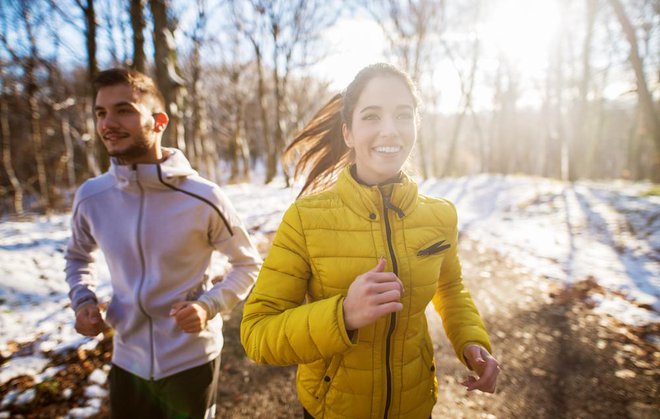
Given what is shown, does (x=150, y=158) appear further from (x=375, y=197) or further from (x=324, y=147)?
(x=375, y=197)

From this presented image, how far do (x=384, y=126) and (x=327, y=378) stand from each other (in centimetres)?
128

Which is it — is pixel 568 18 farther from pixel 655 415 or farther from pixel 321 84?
pixel 655 415

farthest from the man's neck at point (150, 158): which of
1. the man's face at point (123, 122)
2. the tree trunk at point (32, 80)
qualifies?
the tree trunk at point (32, 80)

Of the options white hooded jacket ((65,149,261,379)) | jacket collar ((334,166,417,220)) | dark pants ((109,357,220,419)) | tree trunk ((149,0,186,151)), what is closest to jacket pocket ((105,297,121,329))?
white hooded jacket ((65,149,261,379))

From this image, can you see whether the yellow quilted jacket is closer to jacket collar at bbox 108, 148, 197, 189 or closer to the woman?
the woman

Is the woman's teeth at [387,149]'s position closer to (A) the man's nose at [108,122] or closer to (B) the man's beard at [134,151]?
(B) the man's beard at [134,151]

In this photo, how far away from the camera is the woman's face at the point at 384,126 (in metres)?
1.64

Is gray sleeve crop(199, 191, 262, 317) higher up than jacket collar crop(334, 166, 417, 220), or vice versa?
jacket collar crop(334, 166, 417, 220)

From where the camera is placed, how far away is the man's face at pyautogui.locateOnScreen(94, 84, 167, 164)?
6.17ft

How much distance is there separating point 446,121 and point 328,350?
238 feet

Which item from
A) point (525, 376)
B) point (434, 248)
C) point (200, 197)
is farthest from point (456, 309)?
point (525, 376)

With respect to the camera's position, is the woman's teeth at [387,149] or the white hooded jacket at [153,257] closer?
the woman's teeth at [387,149]

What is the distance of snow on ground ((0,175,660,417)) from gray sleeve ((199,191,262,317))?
2.29 metres

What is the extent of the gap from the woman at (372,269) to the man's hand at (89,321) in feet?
3.30
